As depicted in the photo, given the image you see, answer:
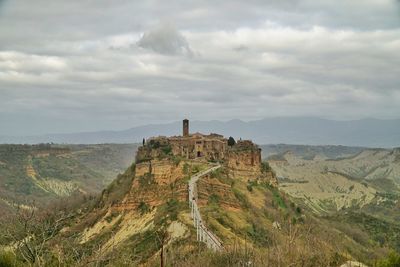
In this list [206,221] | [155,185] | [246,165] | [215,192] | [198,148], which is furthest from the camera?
[246,165]

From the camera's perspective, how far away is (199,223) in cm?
5931

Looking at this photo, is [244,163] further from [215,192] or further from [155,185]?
[155,185]

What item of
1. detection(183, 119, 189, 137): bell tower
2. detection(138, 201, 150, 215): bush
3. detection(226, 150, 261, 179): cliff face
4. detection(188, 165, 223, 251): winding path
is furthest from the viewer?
detection(183, 119, 189, 137): bell tower

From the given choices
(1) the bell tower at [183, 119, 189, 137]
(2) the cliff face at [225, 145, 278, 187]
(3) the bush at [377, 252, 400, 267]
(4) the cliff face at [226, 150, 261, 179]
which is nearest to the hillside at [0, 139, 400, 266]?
(4) the cliff face at [226, 150, 261, 179]

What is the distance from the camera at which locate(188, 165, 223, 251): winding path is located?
53356mm

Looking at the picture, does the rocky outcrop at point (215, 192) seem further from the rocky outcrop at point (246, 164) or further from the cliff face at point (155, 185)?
the rocky outcrop at point (246, 164)

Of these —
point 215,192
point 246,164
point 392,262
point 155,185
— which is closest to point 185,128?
point 246,164

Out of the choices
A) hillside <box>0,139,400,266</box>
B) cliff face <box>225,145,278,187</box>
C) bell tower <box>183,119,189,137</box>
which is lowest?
hillside <box>0,139,400,266</box>

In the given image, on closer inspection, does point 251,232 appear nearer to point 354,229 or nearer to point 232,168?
point 232,168

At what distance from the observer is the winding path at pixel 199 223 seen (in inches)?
2101

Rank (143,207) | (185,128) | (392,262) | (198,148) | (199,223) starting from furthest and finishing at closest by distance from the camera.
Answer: (185,128) → (198,148) → (143,207) → (199,223) → (392,262)

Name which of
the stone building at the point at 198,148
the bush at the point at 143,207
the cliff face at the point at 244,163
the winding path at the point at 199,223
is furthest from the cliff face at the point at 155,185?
the cliff face at the point at 244,163

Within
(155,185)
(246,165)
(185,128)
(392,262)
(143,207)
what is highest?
(185,128)

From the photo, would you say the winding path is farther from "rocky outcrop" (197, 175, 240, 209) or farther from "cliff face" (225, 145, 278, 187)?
"cliff face" (225, 145, 278, 187)
